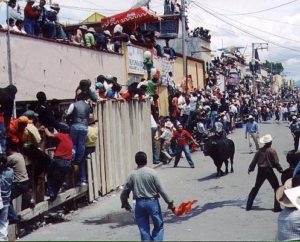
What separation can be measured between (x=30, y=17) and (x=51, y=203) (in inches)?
221

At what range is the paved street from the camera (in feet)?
32.6

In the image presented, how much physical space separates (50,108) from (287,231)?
628cm

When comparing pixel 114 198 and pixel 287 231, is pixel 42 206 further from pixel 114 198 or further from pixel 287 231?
pixel 287 231

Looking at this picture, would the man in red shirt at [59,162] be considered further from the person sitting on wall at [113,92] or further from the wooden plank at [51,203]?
the person sitting on wall at [113,92]

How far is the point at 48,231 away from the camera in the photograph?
34.3 ft

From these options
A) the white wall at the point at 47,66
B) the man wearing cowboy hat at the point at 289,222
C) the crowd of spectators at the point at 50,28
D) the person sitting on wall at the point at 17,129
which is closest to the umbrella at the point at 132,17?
the crowd of spectators at the point at 50,28

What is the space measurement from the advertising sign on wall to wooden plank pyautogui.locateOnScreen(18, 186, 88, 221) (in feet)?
33.2

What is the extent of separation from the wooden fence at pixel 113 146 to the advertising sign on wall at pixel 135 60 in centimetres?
509

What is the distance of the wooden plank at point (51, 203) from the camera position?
10100mm

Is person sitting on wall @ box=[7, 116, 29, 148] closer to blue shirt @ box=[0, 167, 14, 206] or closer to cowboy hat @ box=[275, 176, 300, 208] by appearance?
blue shirt @ box=[0, 167, 14, 206]

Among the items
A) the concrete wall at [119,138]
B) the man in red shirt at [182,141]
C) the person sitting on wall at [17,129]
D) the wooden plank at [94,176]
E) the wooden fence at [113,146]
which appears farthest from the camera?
the man in red shirt at [182,141]

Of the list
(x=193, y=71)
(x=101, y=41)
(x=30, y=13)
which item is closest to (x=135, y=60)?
(x=101, y=41)

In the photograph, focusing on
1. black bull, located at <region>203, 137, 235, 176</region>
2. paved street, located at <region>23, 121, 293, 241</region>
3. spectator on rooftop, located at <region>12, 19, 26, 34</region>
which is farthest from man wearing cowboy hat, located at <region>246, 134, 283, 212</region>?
spectator on rooftop, located at <region>12, 19, 26, 34</region>

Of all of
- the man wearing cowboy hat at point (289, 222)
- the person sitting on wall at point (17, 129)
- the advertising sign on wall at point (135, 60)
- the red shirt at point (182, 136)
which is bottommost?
the man wearing cowboy hat at point (289, 222)
